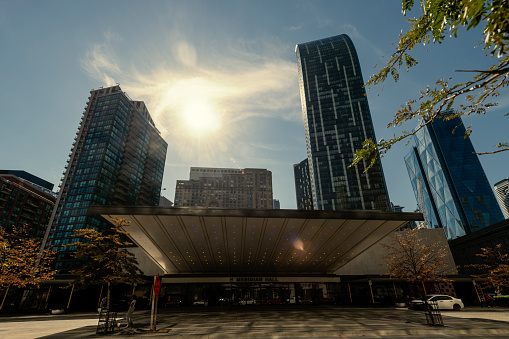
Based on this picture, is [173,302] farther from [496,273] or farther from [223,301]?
[496,273]

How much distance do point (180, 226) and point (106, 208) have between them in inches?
190

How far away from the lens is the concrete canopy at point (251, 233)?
15461mm

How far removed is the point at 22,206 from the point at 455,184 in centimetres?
22147

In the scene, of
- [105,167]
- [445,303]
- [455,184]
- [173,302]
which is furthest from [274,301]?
[455,184]

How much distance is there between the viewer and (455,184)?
459 feet

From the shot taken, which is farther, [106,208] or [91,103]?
[91,103]

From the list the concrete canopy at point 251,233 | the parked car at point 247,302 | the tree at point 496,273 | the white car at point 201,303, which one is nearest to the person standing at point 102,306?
the concrete canopy at point 251,233

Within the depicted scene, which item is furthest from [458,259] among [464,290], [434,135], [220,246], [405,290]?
[434,135]

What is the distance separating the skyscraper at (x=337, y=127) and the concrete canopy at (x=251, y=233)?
8549cm

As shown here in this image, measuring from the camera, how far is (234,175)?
561ft

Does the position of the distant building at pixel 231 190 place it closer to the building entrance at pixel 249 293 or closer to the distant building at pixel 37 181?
the distant building at pixel 37 181

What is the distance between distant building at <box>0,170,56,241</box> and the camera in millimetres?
88481

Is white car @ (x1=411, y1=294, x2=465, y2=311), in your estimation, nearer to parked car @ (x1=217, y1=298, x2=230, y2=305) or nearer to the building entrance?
the building entrance

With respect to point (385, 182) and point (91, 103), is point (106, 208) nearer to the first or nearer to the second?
point (385, 182)
